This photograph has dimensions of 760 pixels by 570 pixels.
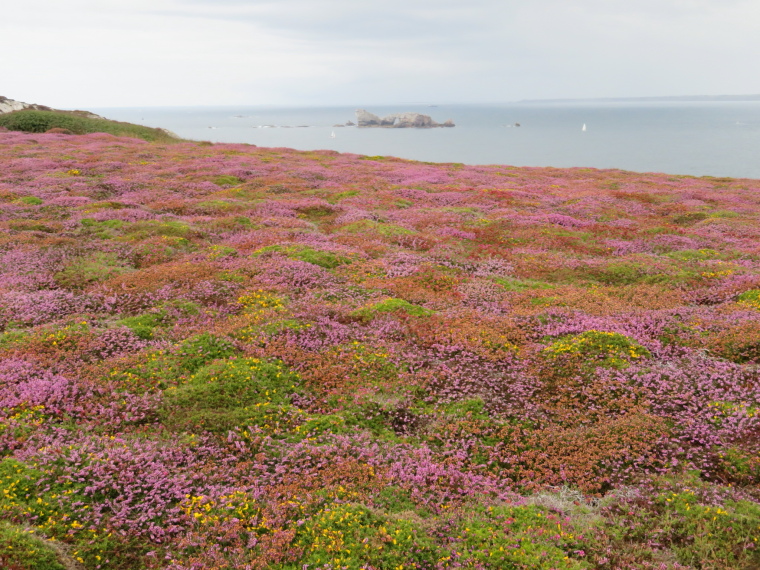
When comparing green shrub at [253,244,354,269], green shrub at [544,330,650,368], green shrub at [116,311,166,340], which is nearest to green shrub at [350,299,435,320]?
green shrub at [544,330,650,368]

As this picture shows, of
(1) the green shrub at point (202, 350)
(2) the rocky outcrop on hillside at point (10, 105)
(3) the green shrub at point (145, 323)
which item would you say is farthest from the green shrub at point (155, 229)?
(2) the rocky outcrop on hillside at point (10, 105)

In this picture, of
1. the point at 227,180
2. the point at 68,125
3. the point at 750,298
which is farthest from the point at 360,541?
the point at 68,125

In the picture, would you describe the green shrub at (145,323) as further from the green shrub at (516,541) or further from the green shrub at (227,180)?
the green shrub at (227,180)

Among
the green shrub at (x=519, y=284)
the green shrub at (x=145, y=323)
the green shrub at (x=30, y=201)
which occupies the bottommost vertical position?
the green shrub at (x=145, y=323)

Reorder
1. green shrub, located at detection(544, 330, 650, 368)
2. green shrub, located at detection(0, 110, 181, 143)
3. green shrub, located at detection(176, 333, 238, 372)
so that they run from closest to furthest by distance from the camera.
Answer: green shrub, located at detection(176, 333, 238, 372) < green shrub, located at detection(544, 330, 650, 368) < green shrub, located at detection(0, 110, 181, 143)

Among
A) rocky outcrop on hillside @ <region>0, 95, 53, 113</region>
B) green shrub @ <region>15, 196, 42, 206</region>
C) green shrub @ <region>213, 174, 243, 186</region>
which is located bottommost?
green shrub @ <region>15, 196, 42, 206</region>

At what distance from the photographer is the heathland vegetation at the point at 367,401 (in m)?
8.00

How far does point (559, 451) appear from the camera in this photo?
10836 millimetres

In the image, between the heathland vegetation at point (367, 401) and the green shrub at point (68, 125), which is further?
the green shrub at point (68, 125)

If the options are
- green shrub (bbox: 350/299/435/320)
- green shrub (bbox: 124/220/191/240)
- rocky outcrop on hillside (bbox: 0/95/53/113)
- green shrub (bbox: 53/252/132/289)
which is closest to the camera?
green shrub (bbox: 350/299/435/320)

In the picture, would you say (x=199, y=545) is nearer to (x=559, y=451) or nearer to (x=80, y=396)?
(x=80, y=396)

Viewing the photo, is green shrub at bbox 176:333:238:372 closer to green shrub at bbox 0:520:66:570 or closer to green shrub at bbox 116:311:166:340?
green shrub at bbox 116:311:166:340

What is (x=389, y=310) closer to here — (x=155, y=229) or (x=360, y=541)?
(x=360, y=541)

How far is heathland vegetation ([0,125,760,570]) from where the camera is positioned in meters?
→ 8.00
